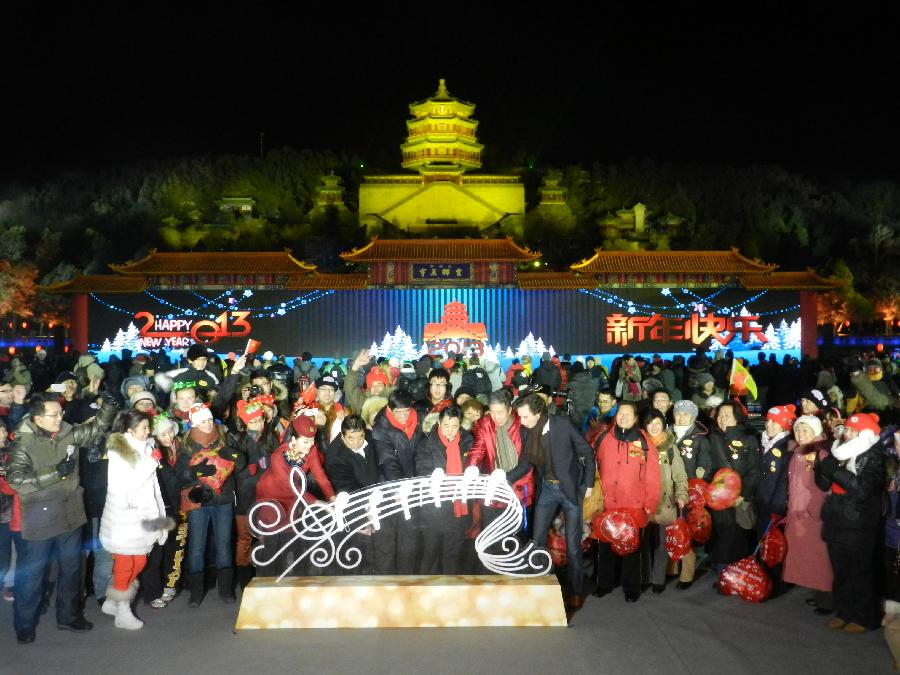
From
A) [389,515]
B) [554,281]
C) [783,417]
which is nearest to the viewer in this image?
[389,515]

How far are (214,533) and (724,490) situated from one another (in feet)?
10.1

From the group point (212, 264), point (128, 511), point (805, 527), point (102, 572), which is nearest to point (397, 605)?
point (128, 511)

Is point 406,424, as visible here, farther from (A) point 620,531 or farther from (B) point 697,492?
(B) point 697,492

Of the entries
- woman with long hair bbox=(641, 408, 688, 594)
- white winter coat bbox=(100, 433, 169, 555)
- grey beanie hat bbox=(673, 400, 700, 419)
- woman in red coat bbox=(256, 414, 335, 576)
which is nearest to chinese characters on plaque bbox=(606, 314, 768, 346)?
grey beanie hat bbox=(673, 400, 700, 419)

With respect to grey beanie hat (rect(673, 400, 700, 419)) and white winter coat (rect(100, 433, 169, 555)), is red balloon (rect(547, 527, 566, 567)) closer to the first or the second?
grey beanie hat (rect(673, 400, 700, 419))

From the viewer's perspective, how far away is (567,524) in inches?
174

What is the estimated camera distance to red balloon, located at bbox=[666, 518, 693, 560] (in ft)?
15.1

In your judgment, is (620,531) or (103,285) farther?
(103,285)

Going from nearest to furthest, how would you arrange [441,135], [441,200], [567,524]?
[567,524] → [441,200] → [441,135]

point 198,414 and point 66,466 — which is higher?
point 198,414

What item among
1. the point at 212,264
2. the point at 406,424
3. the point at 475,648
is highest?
the point at 212,264

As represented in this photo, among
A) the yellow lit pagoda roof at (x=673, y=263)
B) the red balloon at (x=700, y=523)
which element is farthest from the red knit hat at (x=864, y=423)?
the yellow lit pagoda roof at (x=673, y=263)

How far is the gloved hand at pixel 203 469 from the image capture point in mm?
4340

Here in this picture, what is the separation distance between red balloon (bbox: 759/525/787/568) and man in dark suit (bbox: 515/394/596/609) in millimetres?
1105
